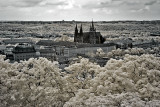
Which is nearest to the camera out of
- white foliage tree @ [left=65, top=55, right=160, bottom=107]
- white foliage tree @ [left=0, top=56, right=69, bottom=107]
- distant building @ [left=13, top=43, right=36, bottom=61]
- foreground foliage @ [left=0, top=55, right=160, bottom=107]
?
white foliage tree @ [left=65, top=55, right=160, bottom=107]

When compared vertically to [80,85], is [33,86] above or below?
above

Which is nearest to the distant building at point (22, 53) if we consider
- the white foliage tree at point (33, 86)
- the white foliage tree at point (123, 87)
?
the white foliage tree at point (33, 86)

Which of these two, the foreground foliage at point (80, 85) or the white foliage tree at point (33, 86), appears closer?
the foreground foliage at point (80, 85)

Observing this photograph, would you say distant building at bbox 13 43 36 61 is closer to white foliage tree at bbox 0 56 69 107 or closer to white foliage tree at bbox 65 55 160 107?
white foliage tree at bbox 0 56 69 107

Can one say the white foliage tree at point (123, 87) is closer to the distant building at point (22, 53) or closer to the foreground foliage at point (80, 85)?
the foreground foliage at point (80, 85)

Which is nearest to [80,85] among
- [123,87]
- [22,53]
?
[123,87]

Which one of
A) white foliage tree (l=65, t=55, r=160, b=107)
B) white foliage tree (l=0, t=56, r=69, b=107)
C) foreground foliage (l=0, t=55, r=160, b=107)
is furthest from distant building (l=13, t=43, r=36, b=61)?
white foliage tree (l=65, t=55, r=160, b=107)

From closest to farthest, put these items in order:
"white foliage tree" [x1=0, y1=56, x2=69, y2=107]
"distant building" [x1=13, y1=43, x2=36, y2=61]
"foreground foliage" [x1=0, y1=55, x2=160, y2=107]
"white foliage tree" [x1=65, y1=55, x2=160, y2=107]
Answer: "white foliage tree" [x1=65, y1=55, x2=160, y2=107] → "foreground foliage" [x1=0, y1=55, x2=160, y2=107] → "white foliage tree" [x1=0, y1=56, x2=69, y2=107] → "distant building" [x1=13, y1=43, x2=36, y2=61]

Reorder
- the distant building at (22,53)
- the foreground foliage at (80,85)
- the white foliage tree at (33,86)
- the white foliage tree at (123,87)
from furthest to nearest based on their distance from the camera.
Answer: the distant building at (22,53) < the white foliage tree at (33,86) < the foreground foliage at (80,85) < the white foliage tree at (123,87)

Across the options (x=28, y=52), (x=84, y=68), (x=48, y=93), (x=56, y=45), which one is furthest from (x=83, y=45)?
(x=48, y=93)

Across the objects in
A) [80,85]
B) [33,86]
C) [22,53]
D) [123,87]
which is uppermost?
[33,86]

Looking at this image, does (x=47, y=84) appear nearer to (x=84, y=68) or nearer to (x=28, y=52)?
(x=84, y=68)

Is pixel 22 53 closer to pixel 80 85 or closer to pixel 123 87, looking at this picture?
pixel 80 85
